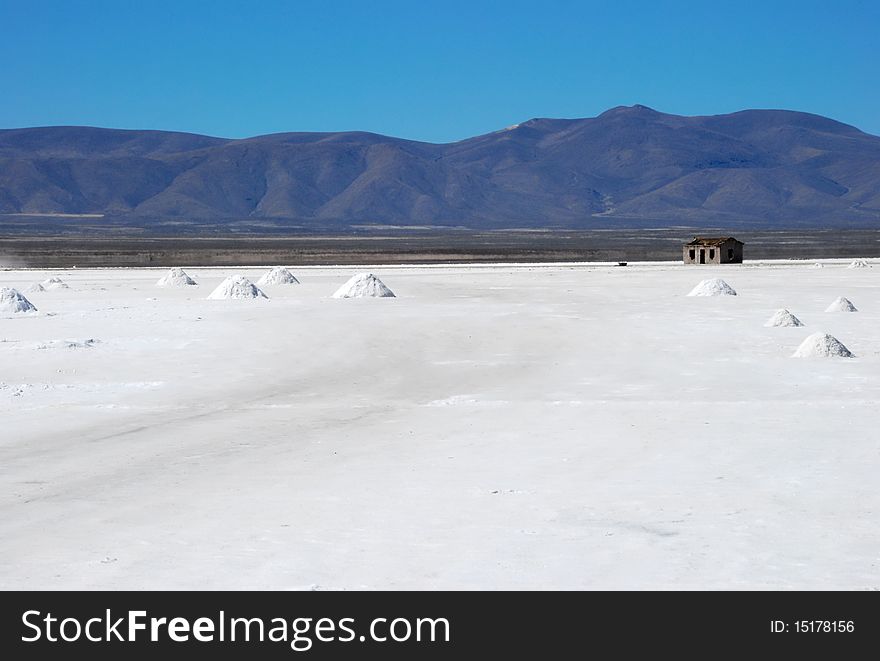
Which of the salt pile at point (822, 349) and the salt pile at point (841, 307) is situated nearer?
the salt pile at point (822, 349)

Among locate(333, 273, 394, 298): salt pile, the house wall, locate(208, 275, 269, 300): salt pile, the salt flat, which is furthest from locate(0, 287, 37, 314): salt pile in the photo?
the house wall

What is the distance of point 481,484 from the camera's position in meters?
8.96

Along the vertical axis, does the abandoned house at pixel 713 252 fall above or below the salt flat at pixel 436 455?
above

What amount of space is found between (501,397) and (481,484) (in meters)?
4.53

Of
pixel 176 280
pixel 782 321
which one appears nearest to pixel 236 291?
pixel 176 280

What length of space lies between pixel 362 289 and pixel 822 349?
47.5 feet

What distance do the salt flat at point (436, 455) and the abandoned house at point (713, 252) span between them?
101 feet

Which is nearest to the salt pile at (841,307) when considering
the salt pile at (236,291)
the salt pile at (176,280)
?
the salt pile at (236,291)

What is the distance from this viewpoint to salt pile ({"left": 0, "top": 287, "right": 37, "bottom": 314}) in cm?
2383

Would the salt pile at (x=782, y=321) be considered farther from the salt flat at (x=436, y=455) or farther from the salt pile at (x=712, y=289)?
the salt pile at (x=712, y=289)

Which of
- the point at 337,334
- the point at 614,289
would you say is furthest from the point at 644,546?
the point at 614,289

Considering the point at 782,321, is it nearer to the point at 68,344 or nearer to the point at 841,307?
the point at 841,307

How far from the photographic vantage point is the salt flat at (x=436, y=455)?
689 cm

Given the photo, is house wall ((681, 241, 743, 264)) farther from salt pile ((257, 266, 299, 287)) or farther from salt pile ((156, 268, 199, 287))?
salt pile ((156, 268, 199, 287))
